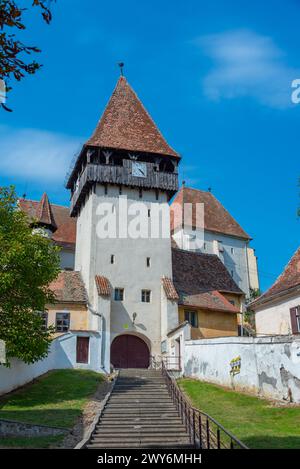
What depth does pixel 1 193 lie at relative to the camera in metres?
24.2

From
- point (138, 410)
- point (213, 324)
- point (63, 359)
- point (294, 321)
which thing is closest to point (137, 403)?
point (138, 410)

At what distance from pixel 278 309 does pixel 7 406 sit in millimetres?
15029

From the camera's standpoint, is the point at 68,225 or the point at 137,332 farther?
the point at 68,225

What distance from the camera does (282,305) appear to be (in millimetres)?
27234

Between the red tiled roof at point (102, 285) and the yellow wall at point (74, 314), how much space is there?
5.82 feet

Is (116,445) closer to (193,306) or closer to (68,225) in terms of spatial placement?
(193,306)

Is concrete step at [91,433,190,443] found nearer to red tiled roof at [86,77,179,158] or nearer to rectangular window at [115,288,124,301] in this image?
rectangular window at [115,288,124,301]

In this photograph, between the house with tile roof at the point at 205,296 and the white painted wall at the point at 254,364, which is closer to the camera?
the white painted wall at the point at 254,364

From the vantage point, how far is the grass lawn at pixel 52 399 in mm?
17922

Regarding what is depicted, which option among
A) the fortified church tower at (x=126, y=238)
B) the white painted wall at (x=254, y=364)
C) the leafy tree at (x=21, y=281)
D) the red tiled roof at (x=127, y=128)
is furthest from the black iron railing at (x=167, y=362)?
the red tiled roof at (x=127, y=128)

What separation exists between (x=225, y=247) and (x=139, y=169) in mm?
24879

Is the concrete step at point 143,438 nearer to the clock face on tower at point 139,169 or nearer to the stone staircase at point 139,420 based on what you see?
the stone staircase at point 139,420

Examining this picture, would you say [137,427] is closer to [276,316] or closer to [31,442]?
[31,442]

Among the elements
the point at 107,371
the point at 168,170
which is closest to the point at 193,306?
the point at 107,371
